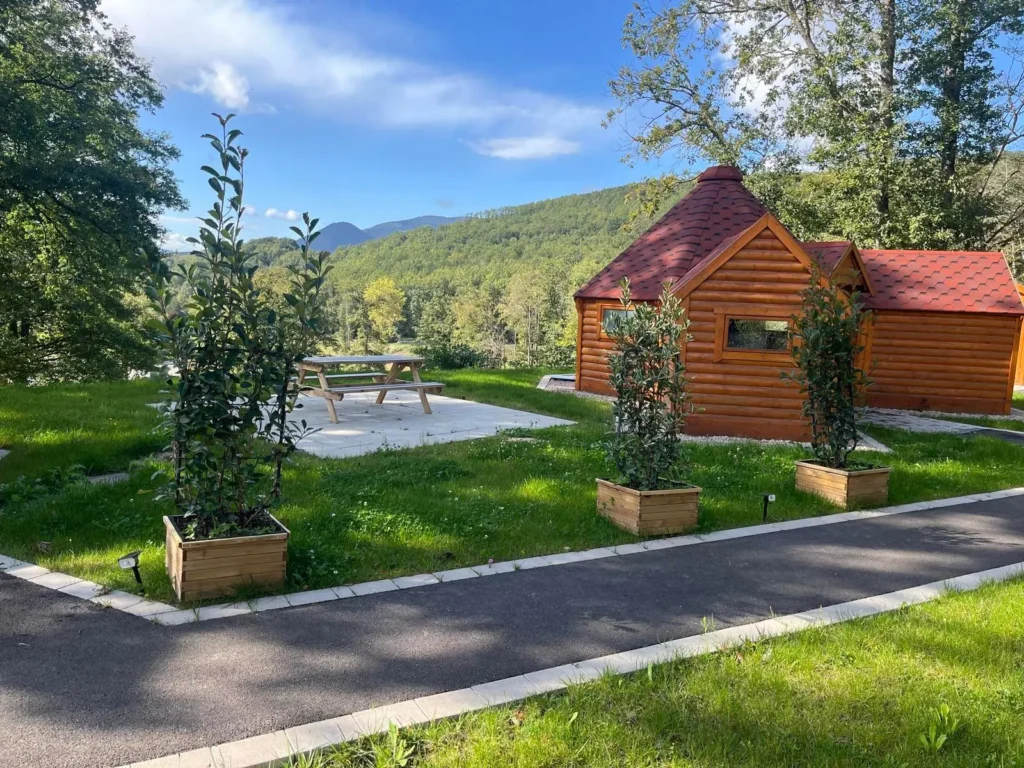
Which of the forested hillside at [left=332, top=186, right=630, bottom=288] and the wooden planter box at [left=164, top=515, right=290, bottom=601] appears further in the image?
the forested hillside at [left=332, top=186, right=630, bottom=288]

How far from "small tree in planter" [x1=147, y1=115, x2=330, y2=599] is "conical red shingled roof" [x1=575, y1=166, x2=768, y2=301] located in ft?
33.2

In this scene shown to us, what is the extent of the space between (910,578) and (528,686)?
329 cm

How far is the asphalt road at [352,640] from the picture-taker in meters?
2.77

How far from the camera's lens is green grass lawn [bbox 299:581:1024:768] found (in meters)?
2.63

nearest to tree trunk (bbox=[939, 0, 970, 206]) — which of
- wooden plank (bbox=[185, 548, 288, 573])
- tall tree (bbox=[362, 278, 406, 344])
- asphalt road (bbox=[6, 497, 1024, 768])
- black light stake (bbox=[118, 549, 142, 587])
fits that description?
asphalt road (bbox=[6, 497, 1024, 768])

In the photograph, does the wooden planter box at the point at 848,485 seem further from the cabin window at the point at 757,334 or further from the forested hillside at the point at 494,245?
the forested hillside at the point at 494,245

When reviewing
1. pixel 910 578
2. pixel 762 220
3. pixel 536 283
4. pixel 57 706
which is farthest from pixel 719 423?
pixel 536 283

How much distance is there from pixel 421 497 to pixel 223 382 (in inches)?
98.1

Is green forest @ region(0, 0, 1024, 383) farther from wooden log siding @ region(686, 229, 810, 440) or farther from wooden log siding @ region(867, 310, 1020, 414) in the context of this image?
wooden log siding @ region(686, 229, 810, 440)

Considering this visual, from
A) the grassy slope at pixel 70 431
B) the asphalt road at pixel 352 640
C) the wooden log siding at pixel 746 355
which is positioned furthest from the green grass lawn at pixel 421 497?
the wooden log siding at pixel 746 355

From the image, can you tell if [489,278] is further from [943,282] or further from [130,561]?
[130,561]

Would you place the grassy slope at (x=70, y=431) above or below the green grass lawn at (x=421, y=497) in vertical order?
above

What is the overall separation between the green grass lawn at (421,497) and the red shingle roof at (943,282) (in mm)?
5773

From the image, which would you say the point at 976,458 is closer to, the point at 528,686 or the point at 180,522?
the point at 528,686
